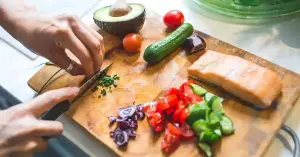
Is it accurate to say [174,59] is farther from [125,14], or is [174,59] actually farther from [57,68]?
[57,68]

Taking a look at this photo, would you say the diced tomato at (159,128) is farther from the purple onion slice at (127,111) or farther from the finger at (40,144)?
the finger at (40,144)

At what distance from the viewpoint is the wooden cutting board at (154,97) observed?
3.22 feet

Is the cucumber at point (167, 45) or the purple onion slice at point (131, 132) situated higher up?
the cucumber at point (167, 45)

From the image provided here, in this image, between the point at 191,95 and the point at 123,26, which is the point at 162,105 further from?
the point at 123,26

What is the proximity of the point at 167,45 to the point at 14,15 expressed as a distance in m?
0.47

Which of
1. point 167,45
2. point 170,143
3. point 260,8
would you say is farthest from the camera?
point 260,8

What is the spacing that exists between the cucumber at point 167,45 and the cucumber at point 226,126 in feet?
1.01

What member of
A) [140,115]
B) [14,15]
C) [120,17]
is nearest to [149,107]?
[140,115]

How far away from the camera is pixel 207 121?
0.99 meters

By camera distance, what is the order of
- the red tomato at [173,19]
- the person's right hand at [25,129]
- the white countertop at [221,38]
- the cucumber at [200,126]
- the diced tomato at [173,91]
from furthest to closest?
1. the red tomato at [173,19]
2. the white countertop at [221,38]
3. the diced tomato at [173,91]
4. the cucumber at [200,126]
5. the person's right hand at [25,129]

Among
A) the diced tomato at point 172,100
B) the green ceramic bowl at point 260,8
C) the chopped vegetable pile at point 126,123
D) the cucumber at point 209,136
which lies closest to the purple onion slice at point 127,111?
the chopped vegetable pile at point 126,123

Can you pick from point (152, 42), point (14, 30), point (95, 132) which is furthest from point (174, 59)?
point (14, 30)

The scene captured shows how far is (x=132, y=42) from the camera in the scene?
1239 millimetres

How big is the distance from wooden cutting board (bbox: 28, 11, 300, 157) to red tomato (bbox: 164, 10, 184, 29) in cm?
3
